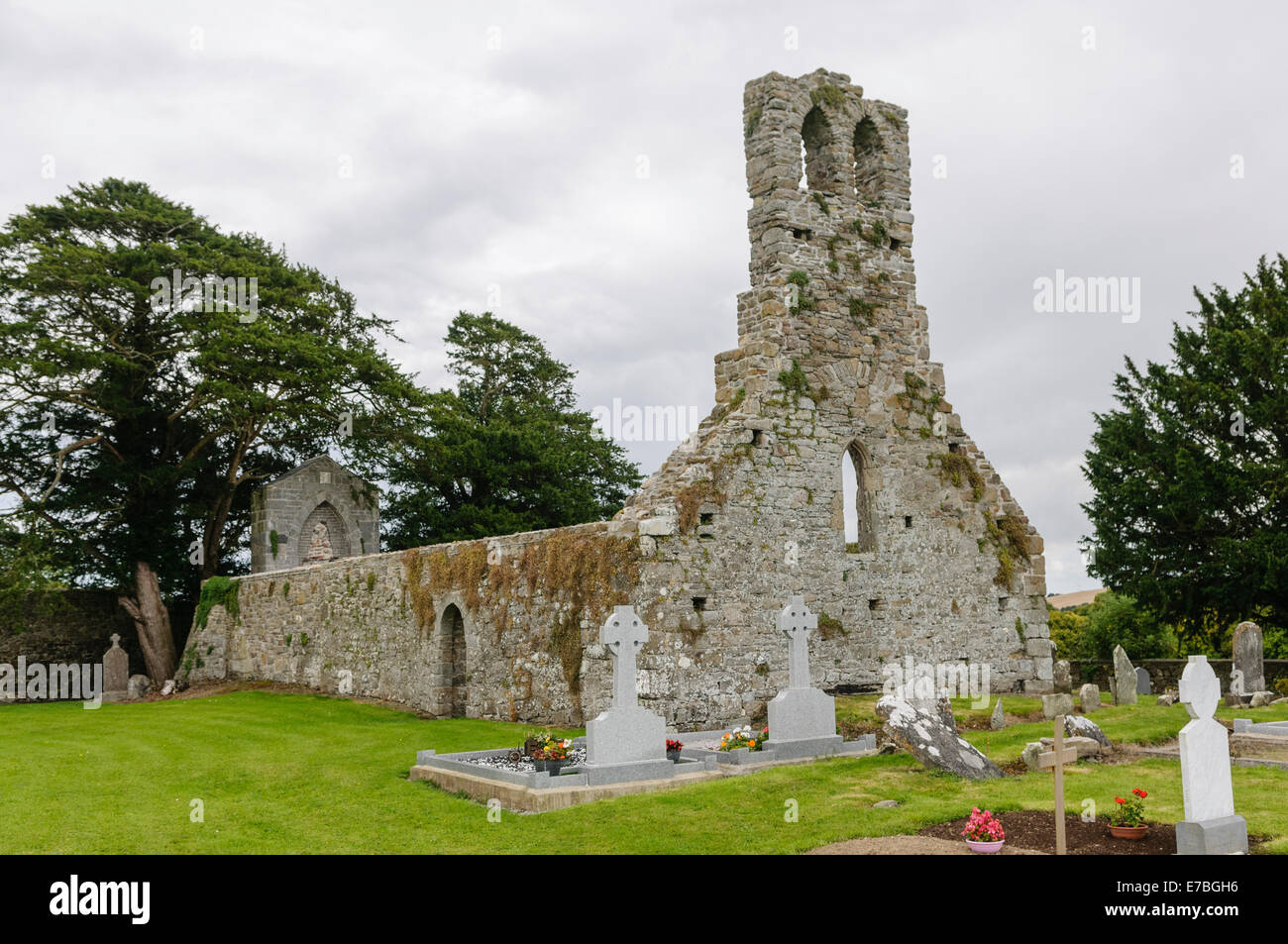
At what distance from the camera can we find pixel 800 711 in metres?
12.7

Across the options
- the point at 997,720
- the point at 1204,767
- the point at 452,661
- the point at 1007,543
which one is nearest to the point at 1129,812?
the point at 1204,767

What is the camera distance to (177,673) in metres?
28.7

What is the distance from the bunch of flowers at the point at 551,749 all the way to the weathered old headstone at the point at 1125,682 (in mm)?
12269

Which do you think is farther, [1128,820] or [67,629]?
[67,629]

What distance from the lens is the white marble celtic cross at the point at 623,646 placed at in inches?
456

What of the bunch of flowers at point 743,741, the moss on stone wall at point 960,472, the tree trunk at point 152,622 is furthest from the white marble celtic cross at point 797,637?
the tree trunk at point 152,622

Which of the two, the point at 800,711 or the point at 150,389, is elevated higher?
the point at 150,389

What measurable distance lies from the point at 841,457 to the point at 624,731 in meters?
7.71

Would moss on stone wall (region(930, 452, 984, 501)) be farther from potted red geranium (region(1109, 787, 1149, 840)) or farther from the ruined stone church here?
potted red geranium (region(1109, 787, 1149, 840))

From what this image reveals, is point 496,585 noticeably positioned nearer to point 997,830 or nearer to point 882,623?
point 882,623

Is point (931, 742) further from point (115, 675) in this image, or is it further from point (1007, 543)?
point (115, 675)

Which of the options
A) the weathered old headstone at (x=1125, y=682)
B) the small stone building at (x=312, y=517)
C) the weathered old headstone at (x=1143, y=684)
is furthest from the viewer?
the small stone building at (x=312, y=517)

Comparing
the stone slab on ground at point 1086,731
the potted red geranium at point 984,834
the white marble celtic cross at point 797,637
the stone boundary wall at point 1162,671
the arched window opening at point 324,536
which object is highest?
the arched window opening at point 324,536

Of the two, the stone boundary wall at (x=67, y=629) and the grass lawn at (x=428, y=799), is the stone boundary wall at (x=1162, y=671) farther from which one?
the stone boundary wall at (x=67, y=629)
